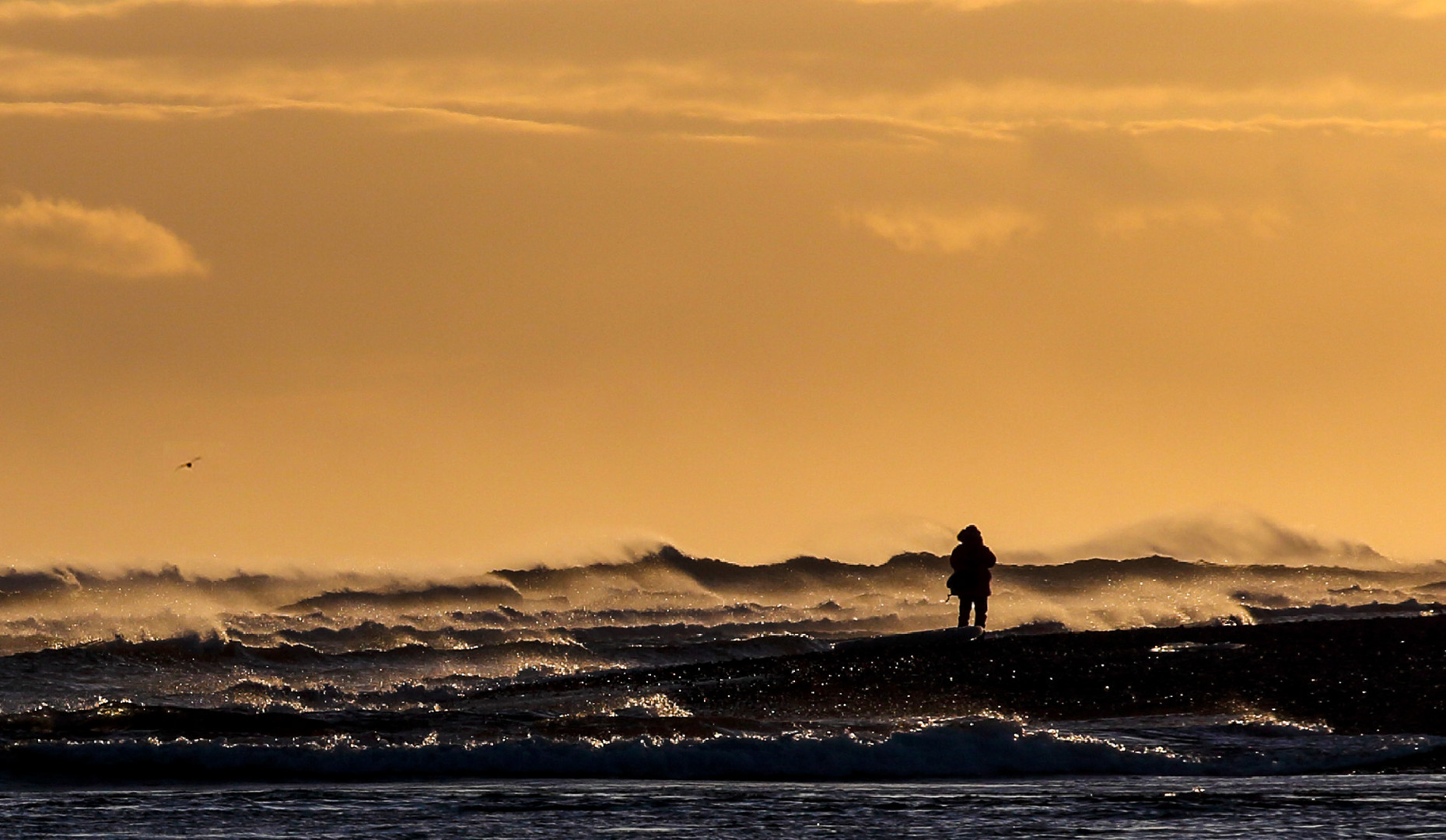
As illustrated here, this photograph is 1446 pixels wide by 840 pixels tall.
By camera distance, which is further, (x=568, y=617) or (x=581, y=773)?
(x=568, y=617)

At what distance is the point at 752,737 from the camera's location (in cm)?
1429

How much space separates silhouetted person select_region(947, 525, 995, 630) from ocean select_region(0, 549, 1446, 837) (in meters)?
1.31

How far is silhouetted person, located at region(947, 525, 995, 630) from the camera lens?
24750 millimetres

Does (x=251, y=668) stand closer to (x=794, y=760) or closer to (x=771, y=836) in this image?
(x=794, y=760)

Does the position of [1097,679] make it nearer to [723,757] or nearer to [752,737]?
[752,737]

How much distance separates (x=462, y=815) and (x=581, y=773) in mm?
2440

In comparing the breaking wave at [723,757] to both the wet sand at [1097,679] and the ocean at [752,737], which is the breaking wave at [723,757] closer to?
the ocean at [752,737]

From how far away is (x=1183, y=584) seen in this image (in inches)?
2231

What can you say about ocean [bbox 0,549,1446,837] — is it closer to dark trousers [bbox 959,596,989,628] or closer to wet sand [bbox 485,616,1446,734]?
wet sand [bbox 485,616,1446,734]

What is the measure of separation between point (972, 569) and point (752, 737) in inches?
434

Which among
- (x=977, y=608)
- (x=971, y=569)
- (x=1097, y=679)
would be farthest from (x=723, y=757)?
(x=977, y=608)

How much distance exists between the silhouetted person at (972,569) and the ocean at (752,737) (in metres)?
1.31

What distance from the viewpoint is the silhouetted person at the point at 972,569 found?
2475 centimetres

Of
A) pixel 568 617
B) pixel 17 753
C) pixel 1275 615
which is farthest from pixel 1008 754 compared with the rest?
pixel 568 617
